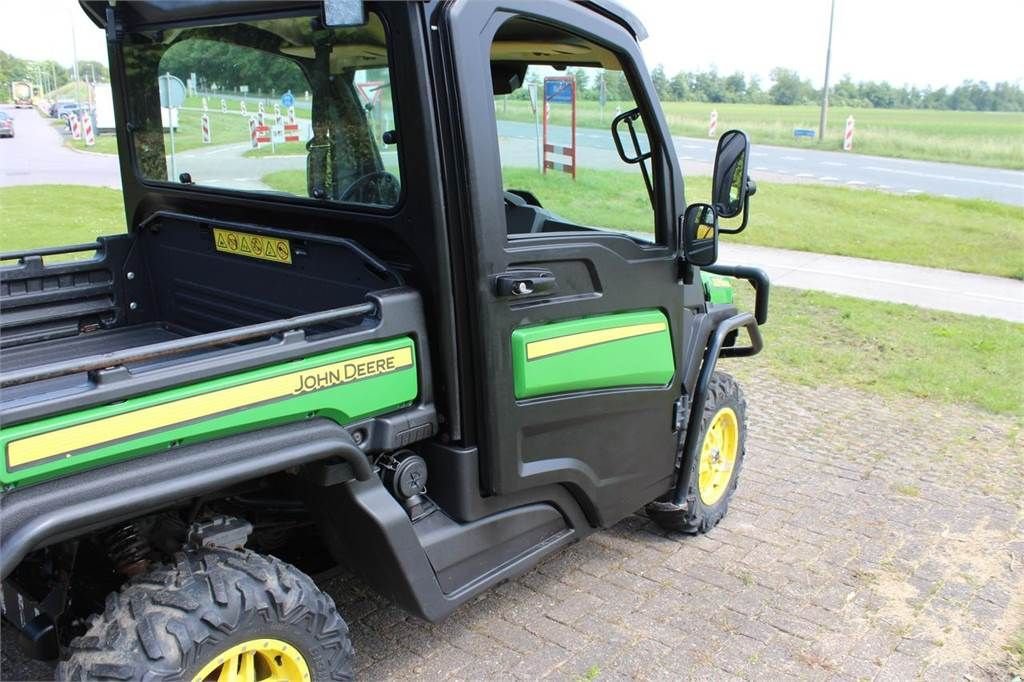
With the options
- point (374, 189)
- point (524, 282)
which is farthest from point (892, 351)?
point (374, 189)

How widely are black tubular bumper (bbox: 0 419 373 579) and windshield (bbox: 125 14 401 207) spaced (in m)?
0.81

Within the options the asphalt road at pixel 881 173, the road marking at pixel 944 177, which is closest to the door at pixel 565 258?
the asphalt road at pixel 881 173

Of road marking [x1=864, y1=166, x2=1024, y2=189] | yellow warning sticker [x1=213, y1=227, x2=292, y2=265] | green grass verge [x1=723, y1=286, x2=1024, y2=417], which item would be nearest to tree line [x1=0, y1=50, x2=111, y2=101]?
yellow warning sticker [x1=213, y1=227, x2=292, y2=265]

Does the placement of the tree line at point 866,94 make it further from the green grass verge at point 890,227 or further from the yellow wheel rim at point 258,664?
the yellow wheel rim at point 258,664

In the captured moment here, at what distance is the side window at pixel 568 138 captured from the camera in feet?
9.91

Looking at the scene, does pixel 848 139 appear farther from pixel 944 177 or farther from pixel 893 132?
pixel 944 177

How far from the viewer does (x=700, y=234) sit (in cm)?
329

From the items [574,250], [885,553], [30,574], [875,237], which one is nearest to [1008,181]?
[875,237]

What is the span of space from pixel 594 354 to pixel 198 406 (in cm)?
138

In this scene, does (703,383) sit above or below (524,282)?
below

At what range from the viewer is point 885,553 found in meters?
3.98

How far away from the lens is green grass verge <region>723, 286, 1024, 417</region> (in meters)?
6.35

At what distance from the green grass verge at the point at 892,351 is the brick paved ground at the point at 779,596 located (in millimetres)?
1407

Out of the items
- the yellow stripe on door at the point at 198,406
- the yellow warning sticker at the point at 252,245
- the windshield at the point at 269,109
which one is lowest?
the yellow stripe on door at the point at 198,406
